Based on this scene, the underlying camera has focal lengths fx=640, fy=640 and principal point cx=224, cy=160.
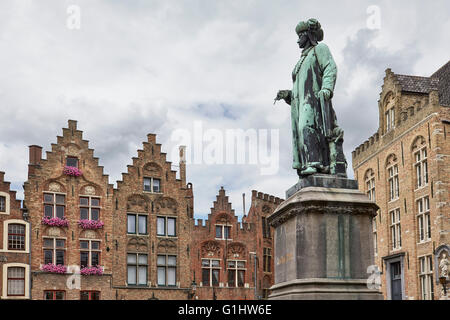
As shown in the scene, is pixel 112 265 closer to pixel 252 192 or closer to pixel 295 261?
pixel 252 192

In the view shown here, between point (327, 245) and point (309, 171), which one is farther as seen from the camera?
point (309, 171)

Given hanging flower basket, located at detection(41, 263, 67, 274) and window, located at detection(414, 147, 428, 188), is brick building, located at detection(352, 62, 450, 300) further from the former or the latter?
hanging flower basket, located at detection(41, 263, 67, 274)

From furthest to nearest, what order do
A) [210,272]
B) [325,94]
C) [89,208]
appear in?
[210,272]
[89,208]
[325,94]

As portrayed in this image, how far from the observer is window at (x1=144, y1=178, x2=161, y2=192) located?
129 feet

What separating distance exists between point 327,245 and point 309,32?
11.3ft

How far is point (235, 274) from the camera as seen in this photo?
135 ft

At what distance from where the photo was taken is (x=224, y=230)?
41531 mm

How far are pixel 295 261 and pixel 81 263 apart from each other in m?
30.1

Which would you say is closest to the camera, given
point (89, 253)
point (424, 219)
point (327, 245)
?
point (327, 245)

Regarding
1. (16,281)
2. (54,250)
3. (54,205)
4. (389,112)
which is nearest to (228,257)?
(54,250)

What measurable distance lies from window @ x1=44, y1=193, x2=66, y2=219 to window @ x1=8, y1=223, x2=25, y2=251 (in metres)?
1.69

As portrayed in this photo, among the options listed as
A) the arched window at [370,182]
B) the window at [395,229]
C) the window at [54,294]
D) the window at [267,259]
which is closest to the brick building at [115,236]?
the window at [54,294]

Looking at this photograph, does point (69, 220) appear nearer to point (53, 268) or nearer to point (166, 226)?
point (53, 268)

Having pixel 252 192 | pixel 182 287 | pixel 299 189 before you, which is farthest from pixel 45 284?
pixel 299 189
